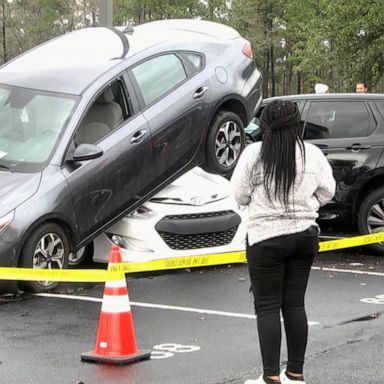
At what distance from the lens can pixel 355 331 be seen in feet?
19.0

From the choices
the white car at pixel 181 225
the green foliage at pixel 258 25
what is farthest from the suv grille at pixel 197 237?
the green foliage at pixel 258 25

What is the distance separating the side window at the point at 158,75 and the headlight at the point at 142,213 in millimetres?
1119

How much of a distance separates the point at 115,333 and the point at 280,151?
1704 millimetres

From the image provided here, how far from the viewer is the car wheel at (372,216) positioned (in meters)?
8.94

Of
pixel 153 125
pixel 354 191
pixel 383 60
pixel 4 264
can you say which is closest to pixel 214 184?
pixel 153 125

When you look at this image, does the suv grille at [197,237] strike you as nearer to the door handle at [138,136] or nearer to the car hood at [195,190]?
the car hood at [195,190]

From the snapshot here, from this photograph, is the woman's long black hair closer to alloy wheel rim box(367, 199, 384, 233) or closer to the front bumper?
the front bumper

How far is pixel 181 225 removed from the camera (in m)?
7.83

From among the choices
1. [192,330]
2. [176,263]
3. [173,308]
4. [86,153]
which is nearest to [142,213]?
[86,153]

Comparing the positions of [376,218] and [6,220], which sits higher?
[6,220]

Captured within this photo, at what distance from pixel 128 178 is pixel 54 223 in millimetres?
984

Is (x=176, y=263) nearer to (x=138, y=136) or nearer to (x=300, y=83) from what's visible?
(x=138, y=136)

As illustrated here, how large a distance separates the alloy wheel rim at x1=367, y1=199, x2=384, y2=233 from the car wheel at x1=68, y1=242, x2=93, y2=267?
3.37 m

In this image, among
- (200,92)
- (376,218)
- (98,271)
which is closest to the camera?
(98,271)
